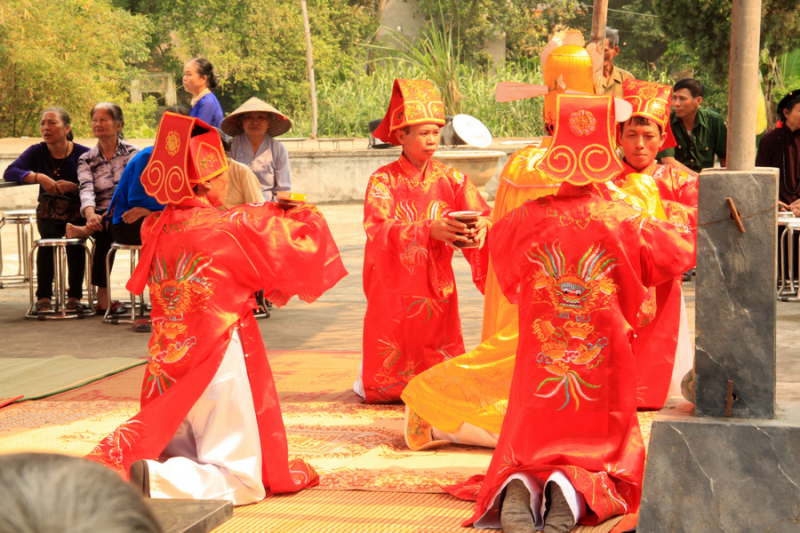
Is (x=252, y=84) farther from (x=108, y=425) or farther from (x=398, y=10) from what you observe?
(x=108, y=425)

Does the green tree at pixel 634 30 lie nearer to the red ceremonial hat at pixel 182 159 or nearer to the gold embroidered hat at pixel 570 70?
the gold embroidered hat at pixel 570 70

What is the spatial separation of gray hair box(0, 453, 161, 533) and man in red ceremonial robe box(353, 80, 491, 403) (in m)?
3.58

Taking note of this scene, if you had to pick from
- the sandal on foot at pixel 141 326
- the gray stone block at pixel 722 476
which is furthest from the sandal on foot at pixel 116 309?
the gray stone block at pixel 722 476

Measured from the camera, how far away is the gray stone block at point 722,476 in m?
2.42

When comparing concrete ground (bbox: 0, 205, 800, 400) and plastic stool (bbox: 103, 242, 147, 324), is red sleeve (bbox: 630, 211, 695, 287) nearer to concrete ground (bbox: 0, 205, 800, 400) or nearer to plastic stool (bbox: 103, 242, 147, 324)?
concrete ground (bbox: 0, 205, 800, 400)

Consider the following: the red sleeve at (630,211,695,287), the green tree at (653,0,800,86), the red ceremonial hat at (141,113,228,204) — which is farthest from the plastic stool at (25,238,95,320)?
the green tree at (653,0,800,86)

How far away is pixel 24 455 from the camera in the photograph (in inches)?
27.8

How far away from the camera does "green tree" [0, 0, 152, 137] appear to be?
18406 millimetres

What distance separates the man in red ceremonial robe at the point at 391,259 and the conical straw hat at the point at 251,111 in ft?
6.45

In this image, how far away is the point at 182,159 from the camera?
330 cm

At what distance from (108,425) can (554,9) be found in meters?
23.7

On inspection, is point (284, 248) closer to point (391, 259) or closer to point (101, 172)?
point (391, 259)

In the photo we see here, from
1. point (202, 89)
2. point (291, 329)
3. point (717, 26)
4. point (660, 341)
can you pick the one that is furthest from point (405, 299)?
point (717, 26)

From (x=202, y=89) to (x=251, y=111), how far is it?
0.46 meters
